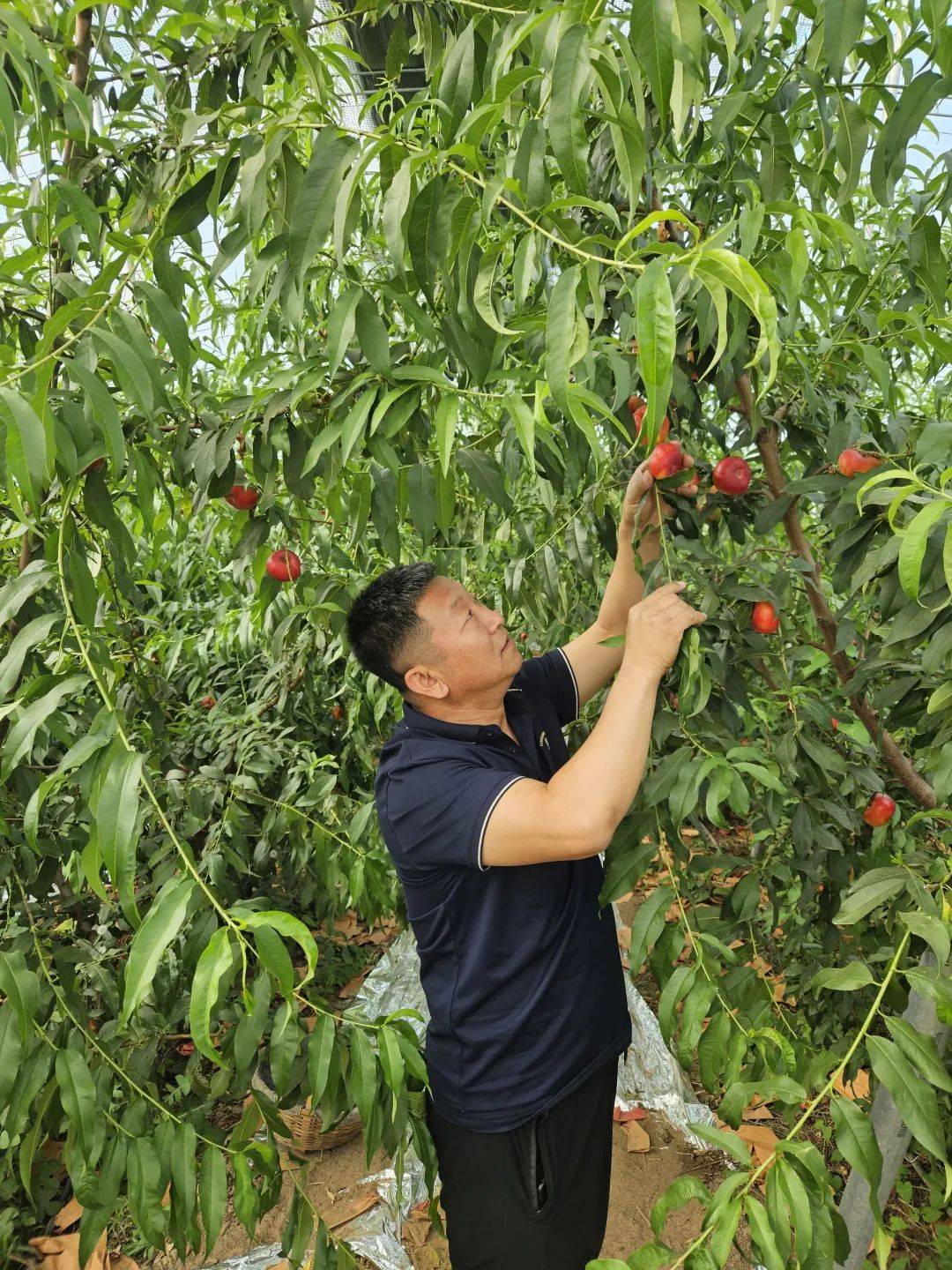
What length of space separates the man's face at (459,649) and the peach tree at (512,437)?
20 centimetres

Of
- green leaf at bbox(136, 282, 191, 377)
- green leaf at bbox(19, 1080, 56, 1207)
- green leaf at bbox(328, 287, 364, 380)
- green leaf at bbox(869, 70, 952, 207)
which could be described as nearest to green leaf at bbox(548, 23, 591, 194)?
green leaf at bbox(328, 287, 364, 380)

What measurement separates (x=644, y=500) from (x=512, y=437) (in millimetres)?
239

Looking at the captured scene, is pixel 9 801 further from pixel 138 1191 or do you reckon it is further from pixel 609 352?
pixel 609 352

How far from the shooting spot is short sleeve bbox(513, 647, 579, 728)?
186 cm

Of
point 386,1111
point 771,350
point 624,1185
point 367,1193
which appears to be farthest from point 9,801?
point 624,1185

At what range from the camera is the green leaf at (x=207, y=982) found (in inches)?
33.3

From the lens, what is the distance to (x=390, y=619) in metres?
1.60

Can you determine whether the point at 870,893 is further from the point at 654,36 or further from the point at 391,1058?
the point at 654,36

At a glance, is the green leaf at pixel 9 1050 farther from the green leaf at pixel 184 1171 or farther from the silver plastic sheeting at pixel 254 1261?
the silver plastic sheeting at pixel 254 1261

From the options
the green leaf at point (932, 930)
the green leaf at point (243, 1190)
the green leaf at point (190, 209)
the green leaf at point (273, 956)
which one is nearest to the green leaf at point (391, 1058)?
the green leaf at point (243, 1190)

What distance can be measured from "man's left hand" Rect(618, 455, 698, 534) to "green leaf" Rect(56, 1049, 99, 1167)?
1107 mm

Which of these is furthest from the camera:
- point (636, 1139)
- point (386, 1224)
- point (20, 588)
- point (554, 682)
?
point (636, 1139)

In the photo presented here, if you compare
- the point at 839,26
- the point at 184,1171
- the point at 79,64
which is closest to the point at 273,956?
the point at 184,1171

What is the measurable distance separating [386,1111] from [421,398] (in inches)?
44.3
